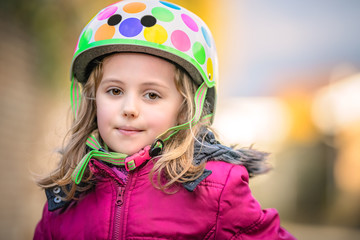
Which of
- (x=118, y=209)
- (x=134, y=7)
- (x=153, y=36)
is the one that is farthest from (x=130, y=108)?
(x=134, y=7)

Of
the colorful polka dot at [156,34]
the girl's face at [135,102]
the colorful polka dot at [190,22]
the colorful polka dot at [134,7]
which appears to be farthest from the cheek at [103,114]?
the colorful polka dot at [190,22]

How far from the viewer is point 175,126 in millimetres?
2107

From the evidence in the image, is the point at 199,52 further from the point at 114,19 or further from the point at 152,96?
the point at 114,19

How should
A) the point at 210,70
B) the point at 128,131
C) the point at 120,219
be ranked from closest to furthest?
1. the point at 120,219
2. the point at 128,131
3. the point at 210,70

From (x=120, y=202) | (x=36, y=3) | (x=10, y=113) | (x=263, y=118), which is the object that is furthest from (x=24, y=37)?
(x=263, y=118)

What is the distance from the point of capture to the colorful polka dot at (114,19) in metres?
2.17

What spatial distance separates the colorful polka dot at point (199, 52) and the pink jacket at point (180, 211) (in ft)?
1.99

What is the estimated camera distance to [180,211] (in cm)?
195

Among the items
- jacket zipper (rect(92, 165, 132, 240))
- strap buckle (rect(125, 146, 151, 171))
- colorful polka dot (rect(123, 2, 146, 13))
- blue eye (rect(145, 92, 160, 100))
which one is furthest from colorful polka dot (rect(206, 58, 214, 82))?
jacket zipper (rect(92, 165, 132, 240))

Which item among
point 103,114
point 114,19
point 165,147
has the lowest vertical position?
point 165,147

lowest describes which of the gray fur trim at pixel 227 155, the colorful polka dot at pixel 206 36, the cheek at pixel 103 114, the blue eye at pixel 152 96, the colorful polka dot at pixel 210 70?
the gray fur trim at pixel 227 155

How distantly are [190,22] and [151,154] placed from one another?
2.74 ft

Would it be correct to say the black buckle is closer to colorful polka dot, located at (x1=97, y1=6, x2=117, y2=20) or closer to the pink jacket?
the pink jacket

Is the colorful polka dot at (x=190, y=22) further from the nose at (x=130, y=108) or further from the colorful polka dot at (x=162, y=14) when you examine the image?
the nose at (x=130, y=108)
